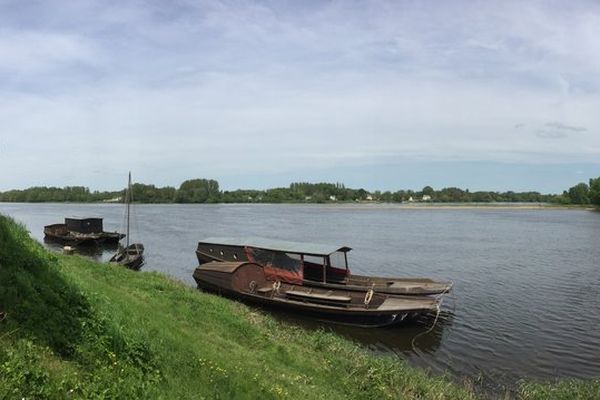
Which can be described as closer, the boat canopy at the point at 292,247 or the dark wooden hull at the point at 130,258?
the boat canopy at the point at 292,247

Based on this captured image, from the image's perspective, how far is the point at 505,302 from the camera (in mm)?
26375

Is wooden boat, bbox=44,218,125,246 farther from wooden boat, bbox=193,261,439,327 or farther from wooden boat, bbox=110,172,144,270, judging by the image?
wooden boat, bbox=193,261,439,327

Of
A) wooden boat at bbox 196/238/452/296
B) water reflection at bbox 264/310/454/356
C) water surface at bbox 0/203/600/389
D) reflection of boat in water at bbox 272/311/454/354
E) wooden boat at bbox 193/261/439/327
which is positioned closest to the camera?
water surface at bbox 0/203/600/389

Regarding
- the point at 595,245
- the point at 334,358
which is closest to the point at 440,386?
the point at 334,358

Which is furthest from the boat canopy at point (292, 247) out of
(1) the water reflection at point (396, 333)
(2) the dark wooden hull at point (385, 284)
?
(1) the water reflection at point (396, 333)

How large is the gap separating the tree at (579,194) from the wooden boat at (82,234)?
15348cm

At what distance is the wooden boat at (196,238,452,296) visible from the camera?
79.2ft

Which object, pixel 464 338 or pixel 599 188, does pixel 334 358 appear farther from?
pixel 599 188

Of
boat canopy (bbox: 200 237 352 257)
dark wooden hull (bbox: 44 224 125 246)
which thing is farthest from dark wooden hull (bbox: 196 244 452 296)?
dark wooden hull (bbox: 44 224 125 246)

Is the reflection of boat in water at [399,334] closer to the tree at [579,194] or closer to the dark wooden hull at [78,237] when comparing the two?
the dark wooden hull at [78,237]

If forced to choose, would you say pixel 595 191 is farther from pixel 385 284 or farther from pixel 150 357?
pixel 150 357

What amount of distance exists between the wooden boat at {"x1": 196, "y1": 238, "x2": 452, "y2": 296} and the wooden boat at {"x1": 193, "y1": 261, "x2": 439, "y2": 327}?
0.50m

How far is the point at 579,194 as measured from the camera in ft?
550

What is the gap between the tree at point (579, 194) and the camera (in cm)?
16338
